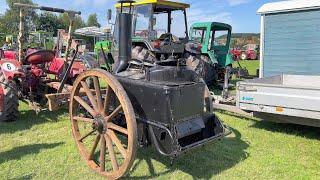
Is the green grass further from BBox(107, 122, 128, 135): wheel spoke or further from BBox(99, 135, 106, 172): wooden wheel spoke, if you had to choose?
BBox(107, 122, 128, 135): wheel spoke

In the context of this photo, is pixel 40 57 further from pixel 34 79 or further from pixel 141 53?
pixel 141 53

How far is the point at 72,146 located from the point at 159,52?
503cm

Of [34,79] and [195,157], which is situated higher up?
[34,79]

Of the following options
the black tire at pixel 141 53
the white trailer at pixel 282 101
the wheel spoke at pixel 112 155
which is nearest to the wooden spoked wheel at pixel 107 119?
the wheel spoke at pixel 112 155

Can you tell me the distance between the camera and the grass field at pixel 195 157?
14.3 ft

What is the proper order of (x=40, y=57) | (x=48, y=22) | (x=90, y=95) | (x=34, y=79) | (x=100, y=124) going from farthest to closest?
(x=48, y=22), (x=40, y=57), (x=34, y=79), (x=90, y=95), (x=100, y=124)

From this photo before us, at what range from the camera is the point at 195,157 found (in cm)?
486

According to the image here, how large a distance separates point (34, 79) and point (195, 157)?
3.85 metres

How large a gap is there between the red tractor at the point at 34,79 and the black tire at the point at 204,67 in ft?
11.7

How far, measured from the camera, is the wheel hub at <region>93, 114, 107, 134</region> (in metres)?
4.11

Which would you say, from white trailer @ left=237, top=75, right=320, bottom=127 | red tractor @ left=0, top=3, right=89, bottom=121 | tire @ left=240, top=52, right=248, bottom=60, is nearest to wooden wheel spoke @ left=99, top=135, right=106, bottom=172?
red tractor @ left=0, top=3, right=89, bottom=121

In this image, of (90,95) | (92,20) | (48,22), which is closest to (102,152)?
(90,95)

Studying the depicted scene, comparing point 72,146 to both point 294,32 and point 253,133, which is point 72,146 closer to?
point 253,133

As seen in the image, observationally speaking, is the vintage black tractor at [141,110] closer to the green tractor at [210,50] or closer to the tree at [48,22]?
the green tractor at [210,50]
